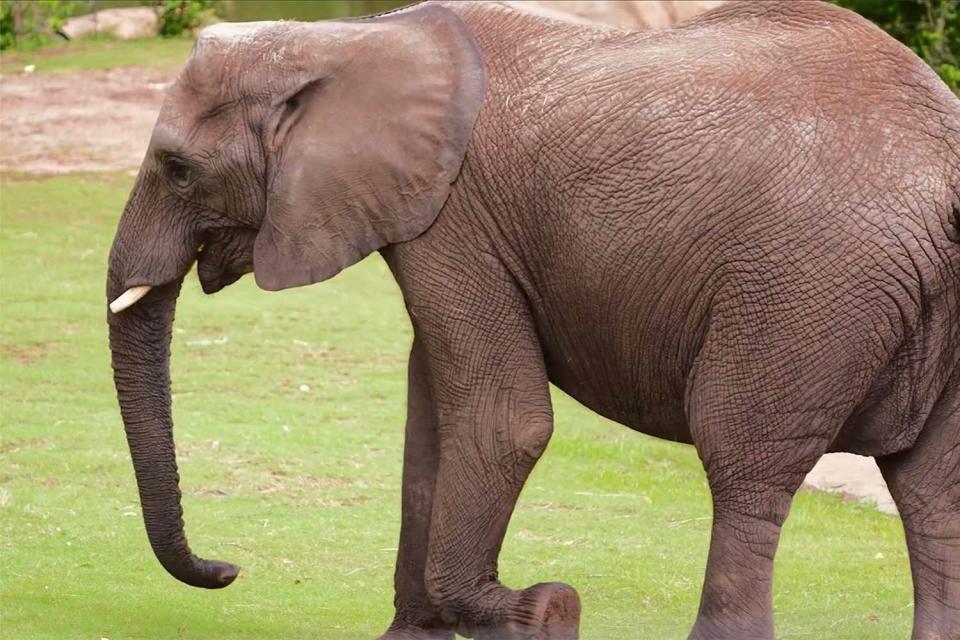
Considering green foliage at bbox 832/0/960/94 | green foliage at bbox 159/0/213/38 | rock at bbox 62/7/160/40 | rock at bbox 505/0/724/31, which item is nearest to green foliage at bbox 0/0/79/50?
rock at bbox 62/7/160/40

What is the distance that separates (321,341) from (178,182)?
683 centimetres

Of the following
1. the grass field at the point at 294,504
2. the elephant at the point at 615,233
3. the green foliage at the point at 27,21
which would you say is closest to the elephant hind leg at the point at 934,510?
the elephant at the point at 615,233

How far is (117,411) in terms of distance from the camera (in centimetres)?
1022

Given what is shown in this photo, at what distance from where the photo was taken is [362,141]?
5.30 m

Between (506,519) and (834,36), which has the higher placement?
(834,36)

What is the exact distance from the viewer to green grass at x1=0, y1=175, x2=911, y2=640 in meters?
6.82

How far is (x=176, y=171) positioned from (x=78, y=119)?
44.3ft

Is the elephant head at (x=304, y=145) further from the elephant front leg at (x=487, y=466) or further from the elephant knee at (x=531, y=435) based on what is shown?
the elephant knee at (x=531, y=435)

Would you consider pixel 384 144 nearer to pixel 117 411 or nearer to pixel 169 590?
pixel 169 590

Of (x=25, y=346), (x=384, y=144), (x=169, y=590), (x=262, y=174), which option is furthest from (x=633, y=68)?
(x=25, y=346)

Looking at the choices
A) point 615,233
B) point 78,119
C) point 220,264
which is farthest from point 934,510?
point 78,119

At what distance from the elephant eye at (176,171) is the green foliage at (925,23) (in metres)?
12.5

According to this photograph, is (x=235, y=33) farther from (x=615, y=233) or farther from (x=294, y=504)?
(x=294, y=504)

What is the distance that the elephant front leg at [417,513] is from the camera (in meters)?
5.84
